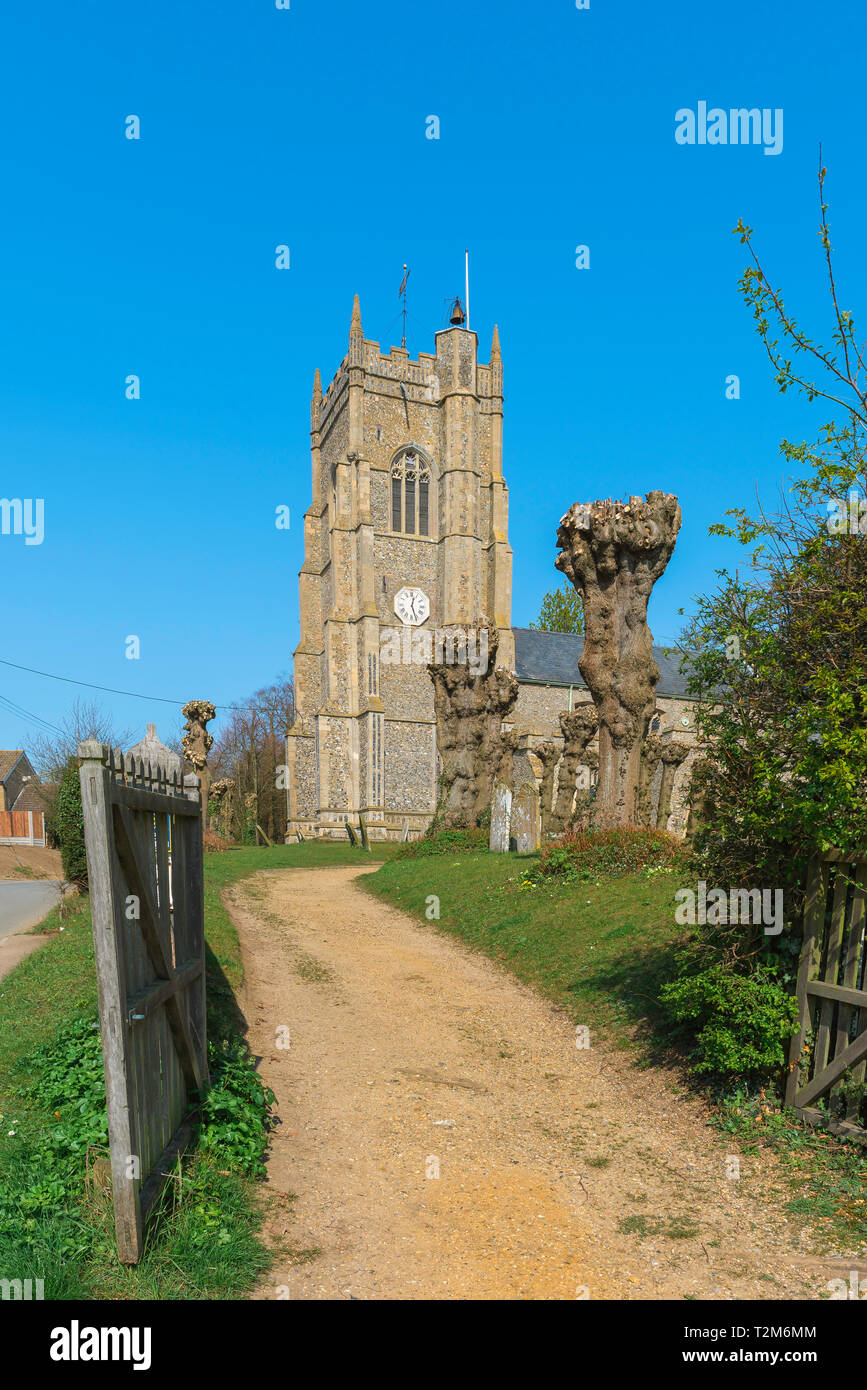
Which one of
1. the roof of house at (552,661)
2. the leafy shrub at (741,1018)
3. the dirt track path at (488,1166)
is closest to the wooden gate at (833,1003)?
the leafy shrub at (741,1018)

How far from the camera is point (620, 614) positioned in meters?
13.9

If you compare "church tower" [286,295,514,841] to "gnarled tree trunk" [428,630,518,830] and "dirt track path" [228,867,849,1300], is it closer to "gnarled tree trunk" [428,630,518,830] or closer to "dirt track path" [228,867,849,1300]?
"gnarled tree trunk" [428,630,518,830]

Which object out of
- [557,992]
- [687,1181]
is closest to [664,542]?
[557,992]

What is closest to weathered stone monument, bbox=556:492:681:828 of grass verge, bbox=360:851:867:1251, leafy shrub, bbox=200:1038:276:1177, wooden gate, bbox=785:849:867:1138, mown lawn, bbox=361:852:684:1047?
grass verge, bbox=360:851:867:1251

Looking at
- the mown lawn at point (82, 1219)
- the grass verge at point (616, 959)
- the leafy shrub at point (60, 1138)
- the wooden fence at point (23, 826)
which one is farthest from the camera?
the wooden fence at point (23, 826)

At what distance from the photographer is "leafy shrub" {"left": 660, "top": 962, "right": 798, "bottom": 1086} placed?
5410 mm

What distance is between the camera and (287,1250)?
4.11 metres

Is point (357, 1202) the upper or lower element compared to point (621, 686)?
lower

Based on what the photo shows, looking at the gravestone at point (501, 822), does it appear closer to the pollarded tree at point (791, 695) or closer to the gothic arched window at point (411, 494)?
the pollarded tree at point (791, 695)

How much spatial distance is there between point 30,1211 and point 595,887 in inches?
352

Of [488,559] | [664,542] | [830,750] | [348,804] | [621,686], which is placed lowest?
[348,804]

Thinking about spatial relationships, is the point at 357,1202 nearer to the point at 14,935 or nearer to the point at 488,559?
the point at 14,935

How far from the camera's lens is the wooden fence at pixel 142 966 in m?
3.58

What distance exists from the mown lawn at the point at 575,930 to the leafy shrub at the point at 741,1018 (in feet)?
4.22
